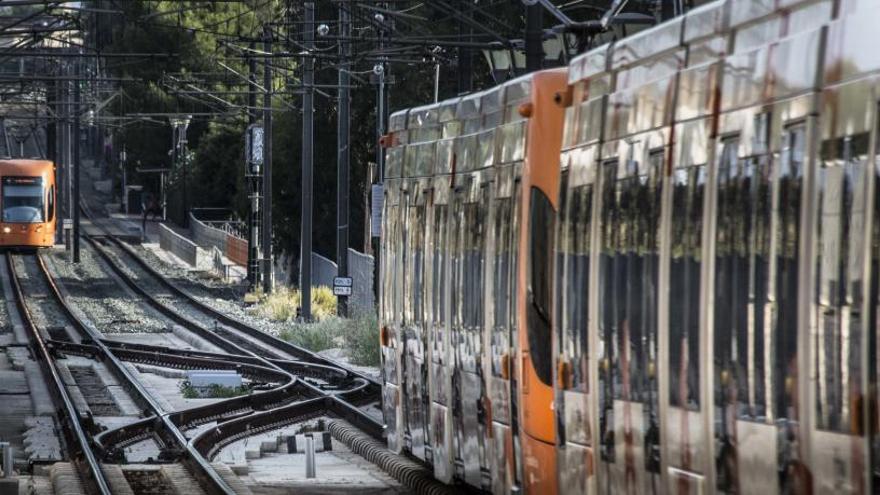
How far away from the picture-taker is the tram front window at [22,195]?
69312 mm

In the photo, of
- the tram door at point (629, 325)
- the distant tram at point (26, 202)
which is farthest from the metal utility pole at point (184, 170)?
the tram door at point (629, 325)

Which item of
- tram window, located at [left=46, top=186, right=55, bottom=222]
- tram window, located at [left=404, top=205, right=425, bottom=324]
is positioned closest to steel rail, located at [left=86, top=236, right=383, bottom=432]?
tram window, located at [left=46, top=186, right=55, bottom=222]

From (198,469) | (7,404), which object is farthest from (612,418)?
(7,404)

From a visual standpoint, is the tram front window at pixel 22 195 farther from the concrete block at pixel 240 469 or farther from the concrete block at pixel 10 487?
the concrete block at pixel 10 487

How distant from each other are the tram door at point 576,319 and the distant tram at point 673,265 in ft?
0.08

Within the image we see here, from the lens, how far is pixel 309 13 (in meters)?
43.1

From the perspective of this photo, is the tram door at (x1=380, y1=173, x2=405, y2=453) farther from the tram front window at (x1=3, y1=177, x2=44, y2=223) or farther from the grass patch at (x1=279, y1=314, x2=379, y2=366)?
the tram front window at (x1=3, y1=177, x2=44, y2=223)

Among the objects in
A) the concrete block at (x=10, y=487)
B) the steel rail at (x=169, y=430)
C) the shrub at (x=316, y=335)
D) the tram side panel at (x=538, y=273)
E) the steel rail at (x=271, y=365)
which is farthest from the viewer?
the shrub at (x=316, y=335)

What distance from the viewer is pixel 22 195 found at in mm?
69688

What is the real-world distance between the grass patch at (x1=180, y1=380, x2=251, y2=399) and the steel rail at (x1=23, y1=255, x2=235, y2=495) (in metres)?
0.69

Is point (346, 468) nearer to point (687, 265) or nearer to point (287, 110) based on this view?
point (687, 265)

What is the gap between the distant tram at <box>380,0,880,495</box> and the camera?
6.30m

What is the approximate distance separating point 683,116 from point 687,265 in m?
0.70

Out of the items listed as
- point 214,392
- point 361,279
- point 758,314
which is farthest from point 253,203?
point 758,314
